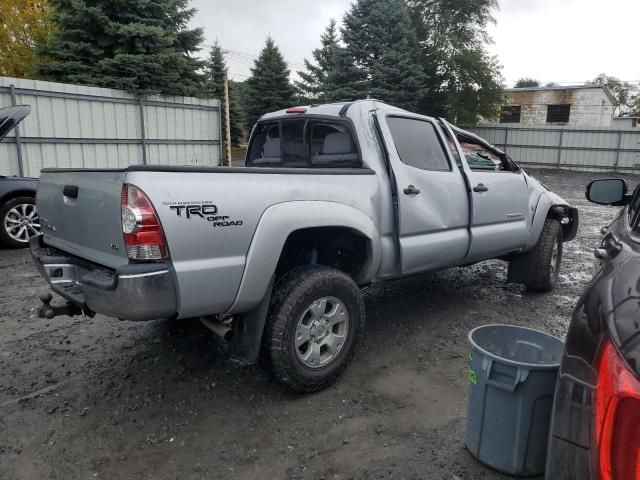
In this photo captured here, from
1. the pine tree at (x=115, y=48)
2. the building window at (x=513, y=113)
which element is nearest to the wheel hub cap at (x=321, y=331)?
the pine tree at (x=115, y=48)

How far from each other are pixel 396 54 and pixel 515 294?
19600mm

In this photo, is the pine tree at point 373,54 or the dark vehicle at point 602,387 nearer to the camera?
the dark vehicle at point 602,387

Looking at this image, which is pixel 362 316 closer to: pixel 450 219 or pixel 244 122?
pixel 450 219

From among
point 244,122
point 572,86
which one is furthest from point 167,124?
point 572,86

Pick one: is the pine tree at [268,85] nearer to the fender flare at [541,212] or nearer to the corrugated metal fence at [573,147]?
the corrugated metal fence at [573,147]

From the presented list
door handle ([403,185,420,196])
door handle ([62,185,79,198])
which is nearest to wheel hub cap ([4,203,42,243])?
door handle ([62,185,79,198])

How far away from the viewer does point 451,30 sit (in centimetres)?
2897

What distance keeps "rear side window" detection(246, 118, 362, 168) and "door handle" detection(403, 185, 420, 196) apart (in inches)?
16.1

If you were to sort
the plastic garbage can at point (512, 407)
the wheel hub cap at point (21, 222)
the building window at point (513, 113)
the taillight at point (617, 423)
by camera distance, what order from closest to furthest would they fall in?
the taillight at point (617, 423) < the plastic garbage can at point (512, 407) < the wheel hub cap at point (21, 222) < the building window at point (513, 113)

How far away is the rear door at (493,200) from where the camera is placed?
444cm

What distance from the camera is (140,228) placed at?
2475 millimetres

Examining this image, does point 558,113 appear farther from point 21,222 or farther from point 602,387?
point 602,387

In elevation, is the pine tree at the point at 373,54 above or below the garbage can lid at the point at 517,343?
above

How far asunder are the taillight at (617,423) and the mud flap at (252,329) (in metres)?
2.11
